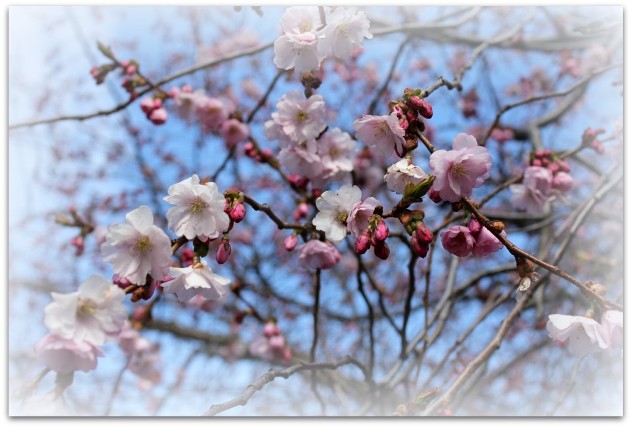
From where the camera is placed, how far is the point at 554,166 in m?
1.78

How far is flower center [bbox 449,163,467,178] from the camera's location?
1.07 meters

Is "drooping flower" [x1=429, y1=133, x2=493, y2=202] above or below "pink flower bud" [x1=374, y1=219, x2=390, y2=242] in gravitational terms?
above

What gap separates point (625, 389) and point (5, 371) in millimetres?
2060

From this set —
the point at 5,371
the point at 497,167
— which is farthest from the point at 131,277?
the point at 497,167

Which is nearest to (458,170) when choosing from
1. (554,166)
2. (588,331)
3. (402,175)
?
(402,175)

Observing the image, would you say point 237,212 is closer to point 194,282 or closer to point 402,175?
point 194,282

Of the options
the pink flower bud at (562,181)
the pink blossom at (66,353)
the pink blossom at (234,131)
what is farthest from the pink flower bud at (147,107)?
the pink flower bud at (562,181)

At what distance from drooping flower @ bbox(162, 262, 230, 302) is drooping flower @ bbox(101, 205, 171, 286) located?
0.03 m

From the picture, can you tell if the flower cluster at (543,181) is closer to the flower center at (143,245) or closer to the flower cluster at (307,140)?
the flower cluster at (307,140)

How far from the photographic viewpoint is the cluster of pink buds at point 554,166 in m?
1.77

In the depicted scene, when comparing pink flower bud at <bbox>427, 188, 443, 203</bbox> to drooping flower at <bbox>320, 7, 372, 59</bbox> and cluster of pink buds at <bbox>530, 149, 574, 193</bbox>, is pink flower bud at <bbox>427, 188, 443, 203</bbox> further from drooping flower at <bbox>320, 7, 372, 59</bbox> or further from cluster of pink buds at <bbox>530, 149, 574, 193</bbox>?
cluster of pink buds at <bbox>530, 149, 574, 193</bbox>

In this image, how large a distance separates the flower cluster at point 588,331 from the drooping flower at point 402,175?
1.43 feet

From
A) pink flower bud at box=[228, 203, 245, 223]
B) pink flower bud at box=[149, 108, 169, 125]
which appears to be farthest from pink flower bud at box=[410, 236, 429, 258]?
pink flower bud at box=[149, 108, 169, 125]

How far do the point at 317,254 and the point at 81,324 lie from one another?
62 centimetres
